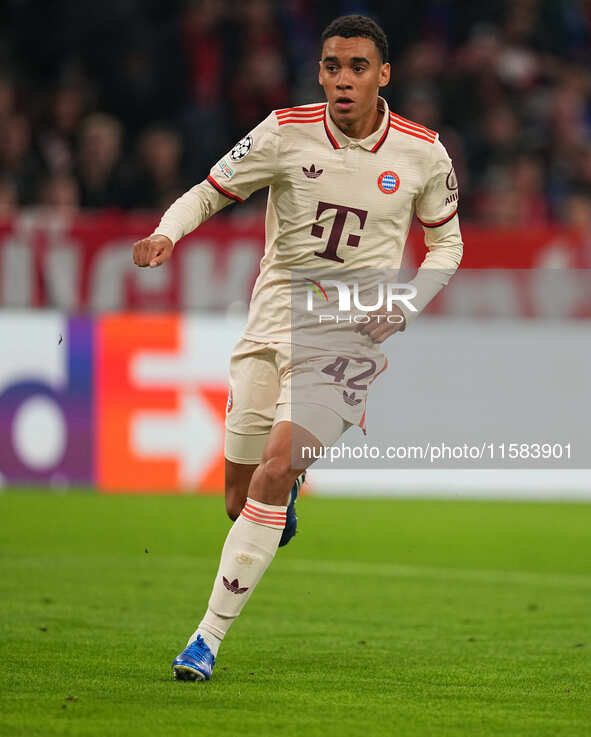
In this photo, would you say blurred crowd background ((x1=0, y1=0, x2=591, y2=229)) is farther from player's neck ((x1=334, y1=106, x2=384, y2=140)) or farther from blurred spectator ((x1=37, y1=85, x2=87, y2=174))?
player's neck ((x1=334, y1=106, x2=384, y2=140))

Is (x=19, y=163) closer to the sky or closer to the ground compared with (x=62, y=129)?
closer to the ground

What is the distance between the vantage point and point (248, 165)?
582 cm

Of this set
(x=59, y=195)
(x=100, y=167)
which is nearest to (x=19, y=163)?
(x=59, y=195)

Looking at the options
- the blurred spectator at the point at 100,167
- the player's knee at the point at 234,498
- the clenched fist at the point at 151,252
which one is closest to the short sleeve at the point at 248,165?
the clenched fist at the point at 151,252

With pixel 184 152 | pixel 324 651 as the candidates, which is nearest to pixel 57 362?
pixel 184 152

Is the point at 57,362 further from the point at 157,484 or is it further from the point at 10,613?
the point at 10,613

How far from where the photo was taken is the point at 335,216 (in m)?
5.85

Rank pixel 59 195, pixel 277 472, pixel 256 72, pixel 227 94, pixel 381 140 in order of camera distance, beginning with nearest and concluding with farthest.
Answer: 1. pixel 277 472
2. pixel 381 140
3. pixel 59 195
4. pixel 256 72
5. pixel 227 94

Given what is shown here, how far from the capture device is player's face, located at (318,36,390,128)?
5.71 meters

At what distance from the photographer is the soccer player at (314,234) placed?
5.55 metres

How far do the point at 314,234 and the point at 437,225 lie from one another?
0.56 metres

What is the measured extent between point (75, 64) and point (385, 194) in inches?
360

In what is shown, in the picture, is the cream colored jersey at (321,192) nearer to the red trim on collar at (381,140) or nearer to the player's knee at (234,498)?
the red trim on collar at (381,140)

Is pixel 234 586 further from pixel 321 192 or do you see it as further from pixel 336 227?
pixel 321 192
